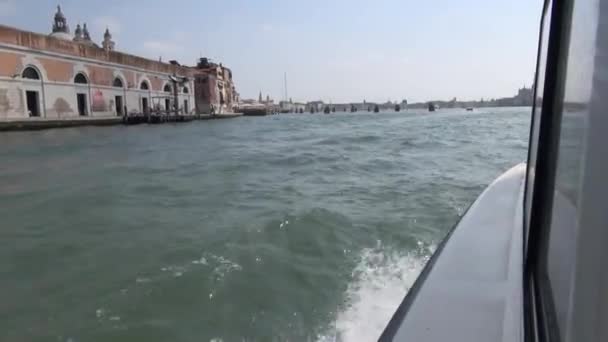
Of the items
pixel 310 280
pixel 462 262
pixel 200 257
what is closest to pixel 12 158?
pixel 200 257

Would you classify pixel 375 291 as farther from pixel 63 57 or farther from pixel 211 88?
pixel 211 88

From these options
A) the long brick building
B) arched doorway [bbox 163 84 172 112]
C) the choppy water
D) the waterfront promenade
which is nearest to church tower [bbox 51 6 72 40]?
the long brick building

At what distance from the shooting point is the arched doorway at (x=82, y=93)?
24.7 m

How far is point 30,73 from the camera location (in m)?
21.3

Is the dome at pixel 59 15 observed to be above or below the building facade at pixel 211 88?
above

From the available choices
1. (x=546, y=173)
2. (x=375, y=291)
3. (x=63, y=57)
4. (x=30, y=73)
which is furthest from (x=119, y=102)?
(x=546, y=173)

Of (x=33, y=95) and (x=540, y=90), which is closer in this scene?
(x=540, y=90)

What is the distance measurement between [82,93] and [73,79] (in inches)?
46.8

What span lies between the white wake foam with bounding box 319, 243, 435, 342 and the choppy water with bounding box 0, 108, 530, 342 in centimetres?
1

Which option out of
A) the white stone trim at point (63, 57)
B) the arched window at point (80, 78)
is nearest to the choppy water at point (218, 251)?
the white stone trim at point (63, 57)

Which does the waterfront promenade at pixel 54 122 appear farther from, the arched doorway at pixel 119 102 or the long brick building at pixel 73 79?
the arched doorway at pixel 119 102

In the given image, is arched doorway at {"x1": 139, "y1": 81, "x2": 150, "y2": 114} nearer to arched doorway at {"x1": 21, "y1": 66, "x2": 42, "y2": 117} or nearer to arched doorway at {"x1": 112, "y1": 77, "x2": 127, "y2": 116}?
arched doorway at {"x1": 112, "y1": 77, "x2": 127, "y2": 116}

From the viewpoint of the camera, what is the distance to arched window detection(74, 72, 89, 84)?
24.7m

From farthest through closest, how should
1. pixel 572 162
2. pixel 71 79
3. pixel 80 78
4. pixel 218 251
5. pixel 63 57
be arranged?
pixel 80 78 < pixel 71 79 < pixel 63 57 < pixel 218 251 < pixel 572 162
